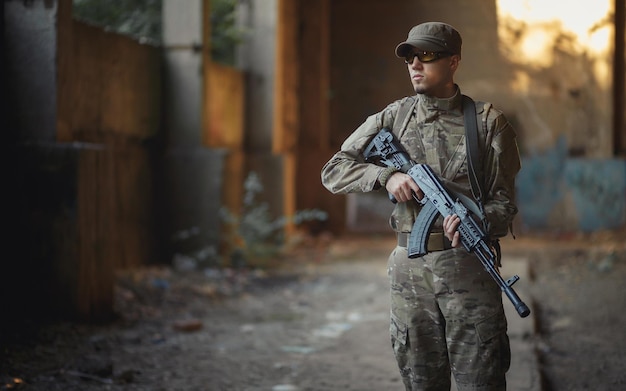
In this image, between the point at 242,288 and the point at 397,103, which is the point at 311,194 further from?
the point at 397,103

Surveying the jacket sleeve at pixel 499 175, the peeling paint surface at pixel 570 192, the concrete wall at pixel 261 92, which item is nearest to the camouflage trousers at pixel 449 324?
the jacket sleeve at pixel 499 175

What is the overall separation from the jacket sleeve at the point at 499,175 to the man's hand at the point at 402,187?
28 centimetres

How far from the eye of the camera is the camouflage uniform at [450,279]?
286 centimetres

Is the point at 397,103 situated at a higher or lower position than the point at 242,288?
higher

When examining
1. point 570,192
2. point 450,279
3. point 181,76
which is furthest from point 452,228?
point 570,192

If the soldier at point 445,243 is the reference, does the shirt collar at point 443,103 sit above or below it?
above

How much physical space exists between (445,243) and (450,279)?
140 mm

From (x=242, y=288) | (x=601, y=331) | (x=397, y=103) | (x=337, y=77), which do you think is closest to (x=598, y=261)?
(x=601, y=331)

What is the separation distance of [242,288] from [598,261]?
14.4 feet

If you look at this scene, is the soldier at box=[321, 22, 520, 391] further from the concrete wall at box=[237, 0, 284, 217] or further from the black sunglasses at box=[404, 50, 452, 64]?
the concrete wall at box=[237, 0, 284, 217]

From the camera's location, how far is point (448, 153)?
2949 mm

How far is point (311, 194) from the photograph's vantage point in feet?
42.1

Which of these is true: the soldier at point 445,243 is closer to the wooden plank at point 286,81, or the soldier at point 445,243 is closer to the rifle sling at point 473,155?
the rifle sling at point 473,155

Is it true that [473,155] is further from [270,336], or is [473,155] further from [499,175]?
[270,336]
